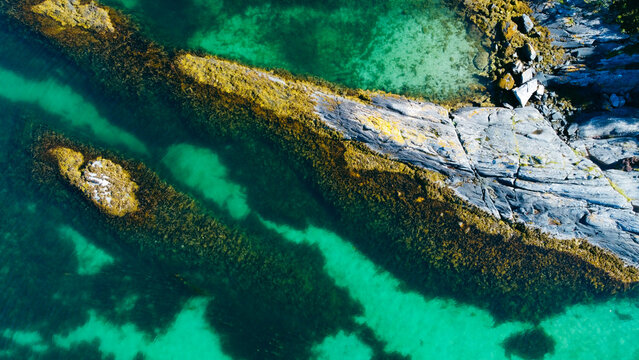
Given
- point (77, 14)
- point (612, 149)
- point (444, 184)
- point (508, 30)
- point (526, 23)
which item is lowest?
point (444, 184)

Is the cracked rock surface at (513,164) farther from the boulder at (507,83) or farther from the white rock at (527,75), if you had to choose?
the white rock at (527,75)

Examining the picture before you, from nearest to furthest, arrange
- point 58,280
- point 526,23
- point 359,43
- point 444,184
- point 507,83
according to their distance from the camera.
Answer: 1. point 444,184
2. point 58,280
3. point 507,83
4. point 526,23
5. point 359,43

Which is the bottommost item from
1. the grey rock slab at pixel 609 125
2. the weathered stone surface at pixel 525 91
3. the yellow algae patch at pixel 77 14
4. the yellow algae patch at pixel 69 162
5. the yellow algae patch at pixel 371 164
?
the yellow algae patch at pixel 371 164

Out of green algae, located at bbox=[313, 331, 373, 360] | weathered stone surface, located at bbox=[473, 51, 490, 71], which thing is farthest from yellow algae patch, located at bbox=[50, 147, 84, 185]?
weathered stone surface, located at bbox=[473, 51, 490, 71]

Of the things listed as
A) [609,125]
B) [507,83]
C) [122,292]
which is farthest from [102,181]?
[609,125]

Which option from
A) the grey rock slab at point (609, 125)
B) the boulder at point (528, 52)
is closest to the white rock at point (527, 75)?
the boulder at point (528, 52)

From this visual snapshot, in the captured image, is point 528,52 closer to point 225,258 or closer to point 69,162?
point 225,258
